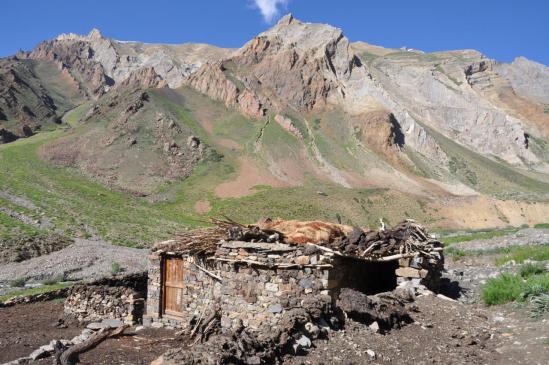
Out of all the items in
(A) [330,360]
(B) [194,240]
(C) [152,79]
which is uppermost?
(C) [152,79]

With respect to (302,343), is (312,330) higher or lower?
higher

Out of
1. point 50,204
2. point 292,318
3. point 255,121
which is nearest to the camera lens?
point 292,318

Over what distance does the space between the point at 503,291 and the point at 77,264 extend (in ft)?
69.4

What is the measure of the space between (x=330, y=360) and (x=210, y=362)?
6.83 feet

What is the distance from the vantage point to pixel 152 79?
4680 inches

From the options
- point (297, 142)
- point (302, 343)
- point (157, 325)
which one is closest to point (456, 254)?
point (157, 325)

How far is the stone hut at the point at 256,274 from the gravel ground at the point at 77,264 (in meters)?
9.68

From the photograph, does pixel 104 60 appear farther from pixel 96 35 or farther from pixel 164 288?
pixel 164 288

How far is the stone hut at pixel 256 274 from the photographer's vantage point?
1058 centimetres

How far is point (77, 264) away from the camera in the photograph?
25703mm

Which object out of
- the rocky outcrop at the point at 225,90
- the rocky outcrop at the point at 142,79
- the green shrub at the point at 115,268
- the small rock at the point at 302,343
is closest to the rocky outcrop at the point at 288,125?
the rocky outcrop at the point at 225,90

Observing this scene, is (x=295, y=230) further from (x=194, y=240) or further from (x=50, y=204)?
(x=50, y=204)

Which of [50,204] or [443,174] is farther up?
[443,174]

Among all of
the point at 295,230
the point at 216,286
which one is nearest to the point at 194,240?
the point at 216,286
